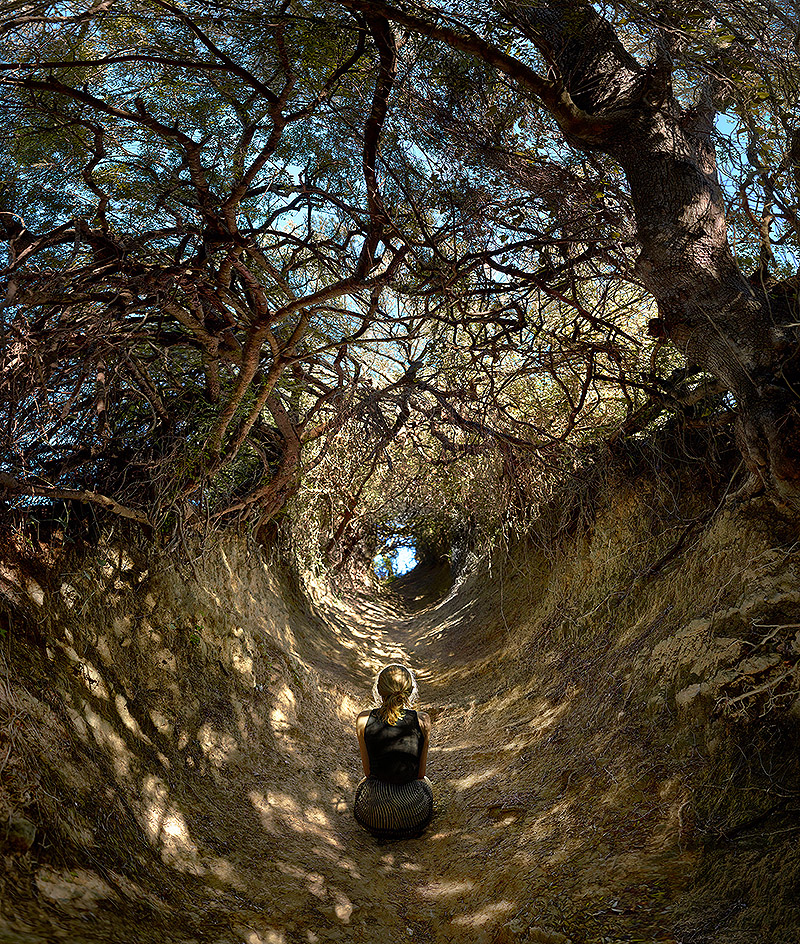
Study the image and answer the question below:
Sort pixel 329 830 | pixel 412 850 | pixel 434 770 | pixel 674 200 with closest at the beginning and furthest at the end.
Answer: pixel 674 200, pixel 412 850, pixel 329 830, pixel 434 770

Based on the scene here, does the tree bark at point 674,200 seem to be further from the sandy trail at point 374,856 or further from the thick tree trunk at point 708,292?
the sandy trail at point 374,856

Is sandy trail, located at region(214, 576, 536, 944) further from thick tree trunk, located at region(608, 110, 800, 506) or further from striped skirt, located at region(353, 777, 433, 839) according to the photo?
thick tree trunk, located at region(608, 110, 800, 506)

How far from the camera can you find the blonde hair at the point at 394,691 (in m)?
4.78

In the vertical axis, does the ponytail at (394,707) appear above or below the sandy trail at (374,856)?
above

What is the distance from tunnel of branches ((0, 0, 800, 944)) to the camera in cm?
320

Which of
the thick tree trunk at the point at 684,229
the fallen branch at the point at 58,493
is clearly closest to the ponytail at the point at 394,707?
the fallen branch at the point at 58,493

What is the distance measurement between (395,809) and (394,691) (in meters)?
0.82

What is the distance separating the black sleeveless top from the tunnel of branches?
0.47 metres

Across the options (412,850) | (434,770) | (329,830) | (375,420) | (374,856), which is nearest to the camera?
(374,856)

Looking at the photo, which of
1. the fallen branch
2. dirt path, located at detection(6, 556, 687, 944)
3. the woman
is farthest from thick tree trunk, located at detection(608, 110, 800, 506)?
the fallen branch

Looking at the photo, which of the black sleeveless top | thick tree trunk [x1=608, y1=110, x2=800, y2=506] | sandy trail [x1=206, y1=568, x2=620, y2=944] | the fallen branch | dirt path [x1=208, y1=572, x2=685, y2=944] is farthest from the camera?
the black sleeveless top

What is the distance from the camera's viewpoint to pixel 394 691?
479cm

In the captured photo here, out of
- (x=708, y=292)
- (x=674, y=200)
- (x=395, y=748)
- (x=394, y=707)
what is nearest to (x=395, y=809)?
(x=395, y=748)

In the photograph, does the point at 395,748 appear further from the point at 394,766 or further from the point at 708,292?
the point at 708,292
